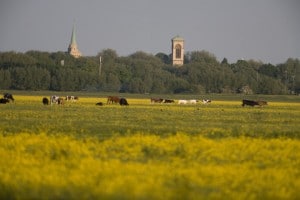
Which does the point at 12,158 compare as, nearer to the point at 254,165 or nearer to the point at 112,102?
the point at 254,165

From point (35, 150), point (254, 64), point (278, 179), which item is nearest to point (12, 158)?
point (35, 150)

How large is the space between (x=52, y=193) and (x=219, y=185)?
9.38 feet

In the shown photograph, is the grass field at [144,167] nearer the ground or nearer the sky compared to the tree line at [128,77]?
nearer the ground

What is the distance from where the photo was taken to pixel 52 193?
11.1 metres

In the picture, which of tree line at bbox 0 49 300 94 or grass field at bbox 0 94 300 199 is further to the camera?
tree line at bbox 0 49 300 94

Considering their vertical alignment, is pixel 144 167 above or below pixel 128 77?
below

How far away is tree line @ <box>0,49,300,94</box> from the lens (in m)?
111

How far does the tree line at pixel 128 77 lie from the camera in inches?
4360

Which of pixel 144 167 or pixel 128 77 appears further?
pixel 128 77

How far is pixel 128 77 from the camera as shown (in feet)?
404

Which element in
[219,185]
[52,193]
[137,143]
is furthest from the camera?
[137,143]

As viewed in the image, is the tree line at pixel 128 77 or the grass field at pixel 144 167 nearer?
the grass field at pixel 144 167

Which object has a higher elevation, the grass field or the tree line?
the tree line

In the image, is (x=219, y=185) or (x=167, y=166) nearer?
(x=219, y=185)
